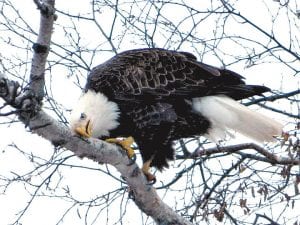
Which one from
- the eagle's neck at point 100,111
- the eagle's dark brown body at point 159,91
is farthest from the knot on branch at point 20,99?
the eagle's dark brown body at point 159,91

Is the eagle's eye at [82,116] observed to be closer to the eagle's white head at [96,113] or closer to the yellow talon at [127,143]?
the eagle's white head at [96,113]

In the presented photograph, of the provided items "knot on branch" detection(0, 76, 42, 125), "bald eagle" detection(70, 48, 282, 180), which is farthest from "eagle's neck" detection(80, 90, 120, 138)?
"knot on branch" detection(0, 76, 42, 125)

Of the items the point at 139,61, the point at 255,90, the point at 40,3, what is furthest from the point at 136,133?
the point at 40,3

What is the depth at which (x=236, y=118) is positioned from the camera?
5504 millimetres

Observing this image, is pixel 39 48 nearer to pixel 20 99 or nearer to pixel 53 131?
pixel 20 99

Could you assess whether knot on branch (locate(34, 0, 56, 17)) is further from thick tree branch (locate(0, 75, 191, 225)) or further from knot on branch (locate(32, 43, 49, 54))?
thick tree branch (locate(0, 75, 191, 225))

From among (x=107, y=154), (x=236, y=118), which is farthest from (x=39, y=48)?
(x=236, y=118)

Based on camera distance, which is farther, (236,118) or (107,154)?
(236,118)

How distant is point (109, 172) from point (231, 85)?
4.46 ft

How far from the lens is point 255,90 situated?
5.50 meters

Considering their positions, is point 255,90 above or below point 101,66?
below

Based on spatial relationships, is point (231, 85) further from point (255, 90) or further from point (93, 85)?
point (93, 85)

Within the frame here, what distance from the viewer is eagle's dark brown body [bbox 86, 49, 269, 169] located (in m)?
5.39

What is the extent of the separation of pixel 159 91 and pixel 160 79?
13cm
